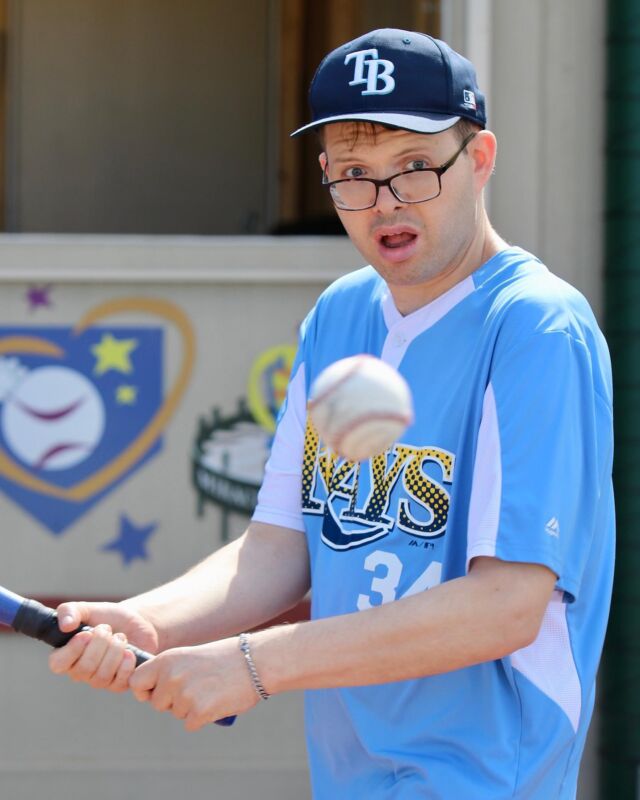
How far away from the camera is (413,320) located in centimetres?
240

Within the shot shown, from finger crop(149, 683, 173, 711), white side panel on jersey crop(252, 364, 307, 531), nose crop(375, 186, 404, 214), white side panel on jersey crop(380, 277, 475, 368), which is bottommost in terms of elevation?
finger crop(149, 683, 173, 711)

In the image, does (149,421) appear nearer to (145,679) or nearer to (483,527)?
(145,679)

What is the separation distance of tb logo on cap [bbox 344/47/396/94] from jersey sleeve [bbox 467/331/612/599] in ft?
1.61

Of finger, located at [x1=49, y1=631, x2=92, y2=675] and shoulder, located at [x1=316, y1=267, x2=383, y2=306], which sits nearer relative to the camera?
finger, located at [x1=49, y1=631, x2=92, y2=675]

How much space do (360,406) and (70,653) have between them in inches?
32.2

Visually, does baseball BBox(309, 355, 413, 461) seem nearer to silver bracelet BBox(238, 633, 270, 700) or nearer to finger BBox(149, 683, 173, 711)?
silver bracelet BBox(238, 633, 270, 700)

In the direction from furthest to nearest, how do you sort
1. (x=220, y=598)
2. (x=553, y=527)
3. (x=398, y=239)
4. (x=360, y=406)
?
(x=220, y=598)
(x=398, y=239)
(x=553, y=527)
(x=360, y=406)

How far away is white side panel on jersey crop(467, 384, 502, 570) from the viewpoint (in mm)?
2119

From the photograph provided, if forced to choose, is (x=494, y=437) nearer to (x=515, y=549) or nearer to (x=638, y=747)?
(x=515, y=549)

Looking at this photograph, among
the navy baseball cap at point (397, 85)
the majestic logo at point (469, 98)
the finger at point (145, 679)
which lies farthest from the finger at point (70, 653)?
the majestic logo at point (469, 98)

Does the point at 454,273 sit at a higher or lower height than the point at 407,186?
lower

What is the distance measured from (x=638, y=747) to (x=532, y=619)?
2770mm

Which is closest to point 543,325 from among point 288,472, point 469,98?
point 469,98

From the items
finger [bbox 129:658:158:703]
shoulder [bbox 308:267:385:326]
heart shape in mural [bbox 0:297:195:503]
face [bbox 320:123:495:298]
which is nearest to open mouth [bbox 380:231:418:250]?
face [bbox 320:123:495:298]
